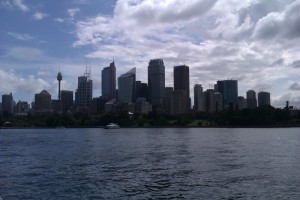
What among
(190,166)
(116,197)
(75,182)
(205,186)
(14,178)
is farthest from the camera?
(190,166)

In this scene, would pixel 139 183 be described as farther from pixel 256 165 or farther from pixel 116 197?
pixel 256 165

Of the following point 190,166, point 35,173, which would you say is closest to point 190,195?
point 190,166

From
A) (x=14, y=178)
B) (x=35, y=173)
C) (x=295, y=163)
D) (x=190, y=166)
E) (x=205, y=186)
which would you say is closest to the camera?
(x=205, y=186)

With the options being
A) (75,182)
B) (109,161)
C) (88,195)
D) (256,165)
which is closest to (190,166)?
(256,165)

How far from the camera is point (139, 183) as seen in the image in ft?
144

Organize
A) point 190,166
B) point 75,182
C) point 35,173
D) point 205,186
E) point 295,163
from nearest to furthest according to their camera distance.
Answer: point 205,186, point 75,182, point 35,173, point 190,166, point 295,163

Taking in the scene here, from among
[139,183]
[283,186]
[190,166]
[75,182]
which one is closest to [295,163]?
[190,166]

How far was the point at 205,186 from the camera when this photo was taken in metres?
42.1

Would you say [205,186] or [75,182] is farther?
[75,182]

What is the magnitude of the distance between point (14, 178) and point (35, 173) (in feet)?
13.5

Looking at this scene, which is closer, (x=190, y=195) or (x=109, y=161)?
(x=190, y=195)

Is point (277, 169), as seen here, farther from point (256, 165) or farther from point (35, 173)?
point (35, 173)

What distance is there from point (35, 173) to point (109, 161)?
48.7 feet

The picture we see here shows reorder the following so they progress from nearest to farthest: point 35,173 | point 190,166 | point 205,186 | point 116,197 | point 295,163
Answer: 1. point 116,197
2. point 205,186
3. point 35,173
4. point 190,166
5. point 295,163
